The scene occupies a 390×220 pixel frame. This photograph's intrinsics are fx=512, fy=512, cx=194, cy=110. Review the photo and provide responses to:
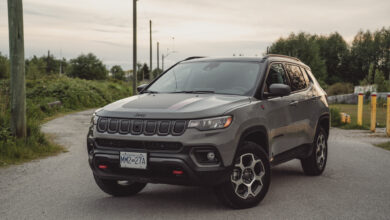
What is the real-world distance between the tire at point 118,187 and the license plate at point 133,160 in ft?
2.91

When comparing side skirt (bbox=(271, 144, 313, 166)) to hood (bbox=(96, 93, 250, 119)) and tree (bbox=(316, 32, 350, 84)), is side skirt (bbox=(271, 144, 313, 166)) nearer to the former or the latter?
hood (bbox=(96, 93, 250, 119))

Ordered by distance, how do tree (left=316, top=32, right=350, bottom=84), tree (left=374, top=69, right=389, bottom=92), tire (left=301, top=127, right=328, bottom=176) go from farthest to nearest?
tree (left=316, top=32, right=350, bottom=84), tree (left=374, top=69, right=389, bottom=92), tire (left=301, top=127, right=328, bottom=176)

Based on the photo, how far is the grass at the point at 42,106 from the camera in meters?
9.91

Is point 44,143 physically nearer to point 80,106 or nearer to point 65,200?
point 65,200

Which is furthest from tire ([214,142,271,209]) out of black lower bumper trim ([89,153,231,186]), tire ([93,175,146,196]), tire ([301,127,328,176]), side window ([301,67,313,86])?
side window ([301,67,313,86])

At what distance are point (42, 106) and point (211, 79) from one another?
1770 cm

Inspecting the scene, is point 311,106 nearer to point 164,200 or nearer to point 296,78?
point 296,78

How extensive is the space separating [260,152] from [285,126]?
1094 mm

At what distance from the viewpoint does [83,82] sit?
35.5m

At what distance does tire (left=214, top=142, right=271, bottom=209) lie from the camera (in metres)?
5.48

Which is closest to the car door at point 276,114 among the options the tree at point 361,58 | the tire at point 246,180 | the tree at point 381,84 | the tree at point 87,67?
the tire at point 246,180

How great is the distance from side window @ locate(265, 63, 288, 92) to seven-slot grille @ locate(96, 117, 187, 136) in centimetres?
179

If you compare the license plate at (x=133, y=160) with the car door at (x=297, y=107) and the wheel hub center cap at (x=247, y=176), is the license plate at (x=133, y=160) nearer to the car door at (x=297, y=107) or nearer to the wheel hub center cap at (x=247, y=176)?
the wheel hub center cap at (x=247, y=176)

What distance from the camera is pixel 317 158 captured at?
8016 millimetres
